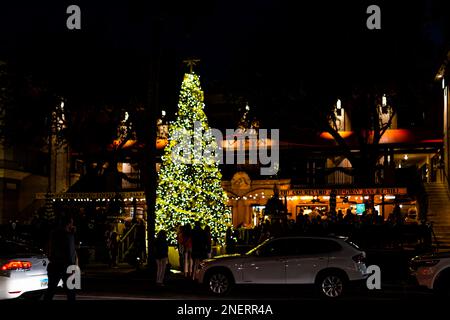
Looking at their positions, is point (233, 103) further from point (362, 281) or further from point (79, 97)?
point (362, 281)

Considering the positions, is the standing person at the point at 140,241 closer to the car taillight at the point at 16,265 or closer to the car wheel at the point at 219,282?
the car wheel at the point at 219,282

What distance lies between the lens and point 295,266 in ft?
56.7

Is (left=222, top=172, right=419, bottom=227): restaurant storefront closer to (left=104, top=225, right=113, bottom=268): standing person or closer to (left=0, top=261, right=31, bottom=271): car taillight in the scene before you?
(left=104, top=225, right=113, bottom=268): standing person

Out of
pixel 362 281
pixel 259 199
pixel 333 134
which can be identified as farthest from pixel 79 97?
pixel 362 281

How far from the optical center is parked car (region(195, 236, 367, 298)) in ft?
55.8

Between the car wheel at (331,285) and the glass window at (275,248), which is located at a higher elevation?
the glass window at (275,248)

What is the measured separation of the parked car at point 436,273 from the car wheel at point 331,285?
187cm

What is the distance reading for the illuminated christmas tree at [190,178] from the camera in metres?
25.1

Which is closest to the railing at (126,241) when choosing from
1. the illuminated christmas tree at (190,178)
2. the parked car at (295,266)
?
the illuminated christmas tree at (190,178)

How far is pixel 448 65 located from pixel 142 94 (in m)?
15.2

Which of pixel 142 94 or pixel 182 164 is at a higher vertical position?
pixel 142 94

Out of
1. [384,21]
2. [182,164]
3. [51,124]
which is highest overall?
[384,21]

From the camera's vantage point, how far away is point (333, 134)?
3186 cm

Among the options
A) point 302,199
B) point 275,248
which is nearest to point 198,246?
point 275,248
